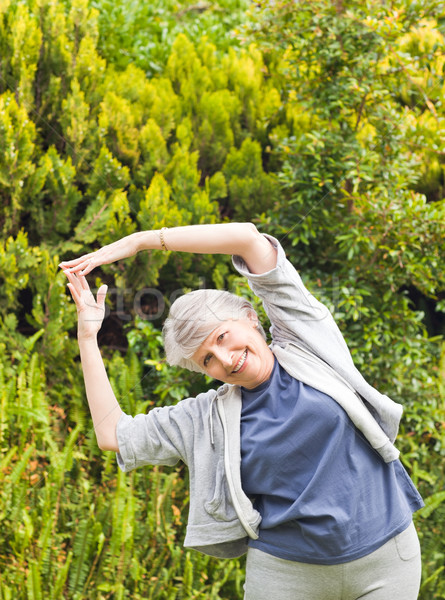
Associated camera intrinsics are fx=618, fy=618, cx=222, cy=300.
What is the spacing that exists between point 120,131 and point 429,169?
7.19 feet

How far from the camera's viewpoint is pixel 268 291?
1782 millimetres

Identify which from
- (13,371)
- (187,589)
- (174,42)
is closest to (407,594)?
(187,589)

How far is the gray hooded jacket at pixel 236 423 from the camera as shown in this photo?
1745mm

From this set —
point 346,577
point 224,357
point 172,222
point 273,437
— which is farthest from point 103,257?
point 172,222

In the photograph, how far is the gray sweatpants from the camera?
174 centimetres

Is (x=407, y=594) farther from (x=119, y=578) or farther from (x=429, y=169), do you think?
(x=429, y=169)

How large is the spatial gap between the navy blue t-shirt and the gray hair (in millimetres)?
234

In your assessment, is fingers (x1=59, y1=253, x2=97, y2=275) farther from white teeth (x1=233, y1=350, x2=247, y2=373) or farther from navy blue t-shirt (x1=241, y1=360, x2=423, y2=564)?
navy blue t-shirt (x1=241, y1=360, x2=423, y2=564)

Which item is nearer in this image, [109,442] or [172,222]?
[109,442]

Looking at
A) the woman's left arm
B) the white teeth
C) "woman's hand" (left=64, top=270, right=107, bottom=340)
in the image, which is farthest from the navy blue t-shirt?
"woman's hand" (left=64, top=270, right=107, bottom=340)

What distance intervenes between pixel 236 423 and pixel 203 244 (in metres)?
0.52

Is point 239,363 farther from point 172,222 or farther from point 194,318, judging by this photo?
point 172,222

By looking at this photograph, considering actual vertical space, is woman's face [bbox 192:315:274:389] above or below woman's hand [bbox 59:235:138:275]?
below

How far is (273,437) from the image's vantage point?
5.62ft
